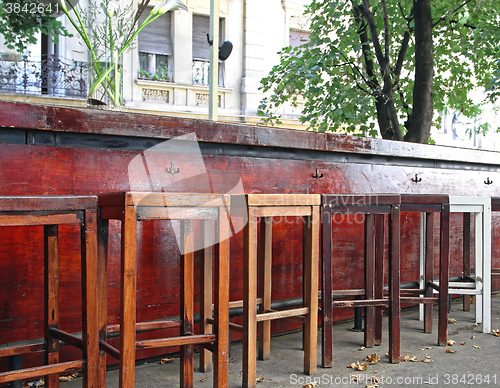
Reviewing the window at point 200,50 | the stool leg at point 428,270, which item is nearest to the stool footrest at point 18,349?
the stool leg at point 428,270

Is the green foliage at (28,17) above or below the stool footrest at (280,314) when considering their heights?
above

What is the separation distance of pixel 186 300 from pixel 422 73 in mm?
4551

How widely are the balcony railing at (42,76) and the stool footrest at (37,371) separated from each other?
1116 centimetres

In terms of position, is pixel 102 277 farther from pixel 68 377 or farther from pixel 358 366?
pixel 358 366

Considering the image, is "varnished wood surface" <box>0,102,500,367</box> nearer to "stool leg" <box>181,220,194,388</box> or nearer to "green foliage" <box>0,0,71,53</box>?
"stool leg" <box>181,220,194,388</box>

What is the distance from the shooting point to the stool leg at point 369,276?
8.98 ft

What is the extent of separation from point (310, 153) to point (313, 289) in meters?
0.95

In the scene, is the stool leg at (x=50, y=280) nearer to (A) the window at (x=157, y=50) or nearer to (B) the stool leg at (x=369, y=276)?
(B) the stool leg at (x=369, y=276)

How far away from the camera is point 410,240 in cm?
368

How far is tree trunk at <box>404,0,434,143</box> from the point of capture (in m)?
5.69

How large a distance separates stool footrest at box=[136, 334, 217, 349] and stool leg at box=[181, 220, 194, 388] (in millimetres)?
251

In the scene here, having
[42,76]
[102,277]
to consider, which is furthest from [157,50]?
[102,277]

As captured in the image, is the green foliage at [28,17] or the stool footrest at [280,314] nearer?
the stool footrest at [280,314]

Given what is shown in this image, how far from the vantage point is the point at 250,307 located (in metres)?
2.11
